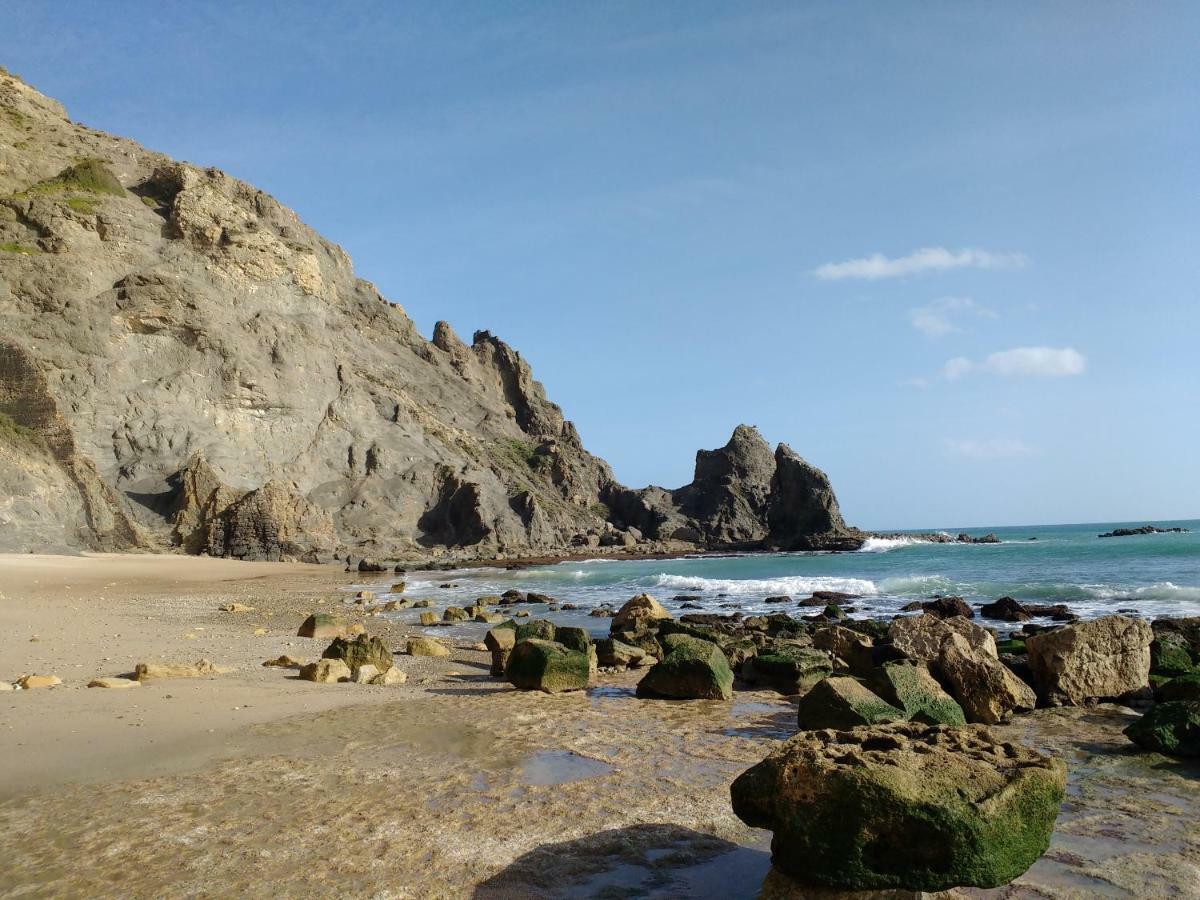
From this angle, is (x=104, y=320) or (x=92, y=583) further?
(x=104, y=320)

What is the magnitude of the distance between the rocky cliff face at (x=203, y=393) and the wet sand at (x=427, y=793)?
30050 millimetres

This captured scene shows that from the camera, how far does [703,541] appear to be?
301 ft

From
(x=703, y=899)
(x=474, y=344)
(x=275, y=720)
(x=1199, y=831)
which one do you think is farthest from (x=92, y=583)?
(x=474, y=344)

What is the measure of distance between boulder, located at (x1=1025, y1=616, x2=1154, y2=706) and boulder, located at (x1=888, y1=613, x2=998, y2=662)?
675mm

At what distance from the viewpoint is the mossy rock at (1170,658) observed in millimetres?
11758

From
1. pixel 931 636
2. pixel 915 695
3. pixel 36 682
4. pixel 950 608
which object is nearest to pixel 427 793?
pixel 915 695

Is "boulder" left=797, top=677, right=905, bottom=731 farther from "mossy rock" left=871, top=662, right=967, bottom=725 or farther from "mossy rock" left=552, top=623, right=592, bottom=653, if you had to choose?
"mossy rock" left=552, top=623, right=592, bottom=653

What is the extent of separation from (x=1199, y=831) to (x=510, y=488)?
226ft

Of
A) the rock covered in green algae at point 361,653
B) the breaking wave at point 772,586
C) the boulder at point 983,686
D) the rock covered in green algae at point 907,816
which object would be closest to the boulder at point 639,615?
the rock covered in green algae at point 361,653

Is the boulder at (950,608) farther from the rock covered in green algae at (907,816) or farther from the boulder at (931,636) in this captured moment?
the rock covered in green algae at (907,816)

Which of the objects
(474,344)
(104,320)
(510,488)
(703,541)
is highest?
(474,344)

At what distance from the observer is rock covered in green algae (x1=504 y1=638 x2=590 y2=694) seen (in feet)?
36.1

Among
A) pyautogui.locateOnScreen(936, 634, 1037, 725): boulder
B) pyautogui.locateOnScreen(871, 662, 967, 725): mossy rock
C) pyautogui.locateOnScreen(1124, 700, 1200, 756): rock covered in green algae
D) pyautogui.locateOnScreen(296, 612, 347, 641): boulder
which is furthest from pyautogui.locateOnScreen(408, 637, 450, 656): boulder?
pyautogui.locateOnScreen(1124, 700, 1200, 756): rock covered in green algae

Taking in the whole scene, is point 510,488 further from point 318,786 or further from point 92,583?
point 318,786
